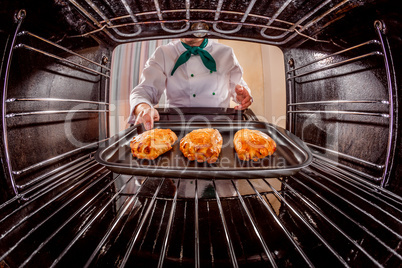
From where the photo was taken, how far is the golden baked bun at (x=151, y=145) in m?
1.06

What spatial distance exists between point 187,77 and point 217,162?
1.46 m

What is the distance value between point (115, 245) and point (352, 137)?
3.54 feet

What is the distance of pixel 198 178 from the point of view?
71cm

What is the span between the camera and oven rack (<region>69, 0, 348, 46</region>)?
715mm

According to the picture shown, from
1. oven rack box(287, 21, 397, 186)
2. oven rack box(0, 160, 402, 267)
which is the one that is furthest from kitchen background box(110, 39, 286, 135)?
oven rack box(0, 160, 402, 267)

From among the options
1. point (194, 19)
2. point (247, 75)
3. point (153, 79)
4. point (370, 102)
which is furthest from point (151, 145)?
point (247, 75)

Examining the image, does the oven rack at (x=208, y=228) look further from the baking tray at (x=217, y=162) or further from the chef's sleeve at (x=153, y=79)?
the chef's sleeve at (x=153, y=79)

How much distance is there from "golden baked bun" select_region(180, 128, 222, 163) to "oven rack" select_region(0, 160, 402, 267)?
0.24 m

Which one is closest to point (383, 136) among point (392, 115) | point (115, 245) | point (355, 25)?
point (392, 115)

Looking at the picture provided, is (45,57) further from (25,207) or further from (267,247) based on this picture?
(267,247)

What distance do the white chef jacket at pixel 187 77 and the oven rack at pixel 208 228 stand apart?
1.48 meters

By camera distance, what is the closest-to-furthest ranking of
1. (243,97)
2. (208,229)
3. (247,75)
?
(208,229) < (243,97) < (247,75)

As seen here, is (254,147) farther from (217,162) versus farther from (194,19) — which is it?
(194,19)

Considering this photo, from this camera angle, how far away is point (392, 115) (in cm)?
64
